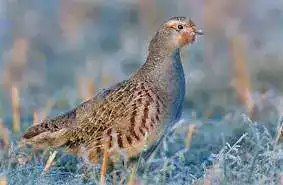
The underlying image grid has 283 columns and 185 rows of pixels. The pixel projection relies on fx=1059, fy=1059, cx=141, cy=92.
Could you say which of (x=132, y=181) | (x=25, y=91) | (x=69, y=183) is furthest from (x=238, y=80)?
(x=132, y=181)

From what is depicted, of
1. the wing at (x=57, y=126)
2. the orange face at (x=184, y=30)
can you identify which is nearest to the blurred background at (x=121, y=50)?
the orange face at (x=184, y=30)

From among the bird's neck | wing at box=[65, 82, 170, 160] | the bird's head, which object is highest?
the bird's head

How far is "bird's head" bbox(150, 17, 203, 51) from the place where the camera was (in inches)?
247

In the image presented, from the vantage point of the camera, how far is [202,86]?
984cm

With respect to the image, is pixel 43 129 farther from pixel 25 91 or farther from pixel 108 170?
pixel 25 91

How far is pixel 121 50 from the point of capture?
11.8 m

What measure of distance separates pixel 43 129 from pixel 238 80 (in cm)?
305

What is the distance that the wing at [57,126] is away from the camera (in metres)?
6.20

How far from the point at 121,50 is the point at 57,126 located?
5551 millimetres

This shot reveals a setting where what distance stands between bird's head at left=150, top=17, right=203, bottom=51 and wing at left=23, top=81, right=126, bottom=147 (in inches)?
13.5

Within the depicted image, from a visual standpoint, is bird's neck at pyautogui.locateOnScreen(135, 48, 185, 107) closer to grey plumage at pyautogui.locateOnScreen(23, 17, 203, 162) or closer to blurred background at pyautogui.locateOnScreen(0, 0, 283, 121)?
grey plumage at pyautogui.locateOnScreen(23, 17, 203, 162)

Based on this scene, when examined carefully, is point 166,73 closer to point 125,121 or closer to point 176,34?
point 176,34

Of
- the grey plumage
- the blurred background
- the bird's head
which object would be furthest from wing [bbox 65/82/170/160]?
the blurred background

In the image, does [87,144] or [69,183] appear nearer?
[69,183]
